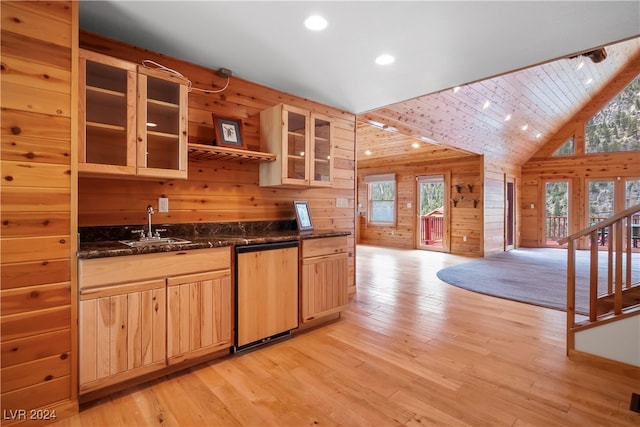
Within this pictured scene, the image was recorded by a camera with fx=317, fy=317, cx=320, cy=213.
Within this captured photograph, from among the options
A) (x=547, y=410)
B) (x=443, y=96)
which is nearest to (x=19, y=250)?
(x=547, y=410)

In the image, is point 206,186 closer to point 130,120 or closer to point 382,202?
point 130,120

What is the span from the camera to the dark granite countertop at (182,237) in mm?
1830

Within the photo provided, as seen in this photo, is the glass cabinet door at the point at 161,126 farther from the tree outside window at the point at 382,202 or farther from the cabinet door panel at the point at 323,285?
the tree outside window at the point at 382,202

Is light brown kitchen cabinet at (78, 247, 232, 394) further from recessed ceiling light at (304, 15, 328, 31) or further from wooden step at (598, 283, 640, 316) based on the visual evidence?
wooden step at (598, 283, 640, 316)

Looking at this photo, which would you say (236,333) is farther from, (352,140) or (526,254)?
(526,254)

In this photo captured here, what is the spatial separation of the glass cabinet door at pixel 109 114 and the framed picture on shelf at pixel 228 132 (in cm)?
72

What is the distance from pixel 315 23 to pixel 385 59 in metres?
0.78

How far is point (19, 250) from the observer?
1608 millimetres

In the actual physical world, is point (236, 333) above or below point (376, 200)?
below

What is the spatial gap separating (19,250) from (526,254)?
29.4 feet

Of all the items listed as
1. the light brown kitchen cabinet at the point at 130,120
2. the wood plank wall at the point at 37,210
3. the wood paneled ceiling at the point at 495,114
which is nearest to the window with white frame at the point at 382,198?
the wood paneled ceiling at the point at 495,114

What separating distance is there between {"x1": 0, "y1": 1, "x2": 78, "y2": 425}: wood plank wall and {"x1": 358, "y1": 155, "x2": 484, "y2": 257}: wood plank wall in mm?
7562

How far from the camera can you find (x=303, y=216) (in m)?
3.36

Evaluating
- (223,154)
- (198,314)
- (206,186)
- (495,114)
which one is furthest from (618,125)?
(198,314)
